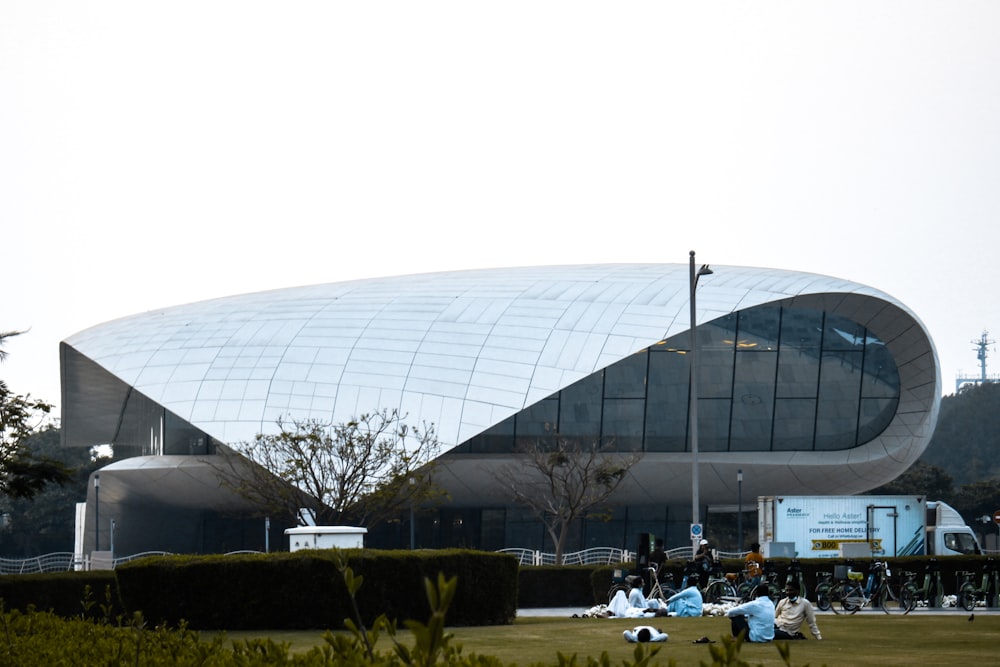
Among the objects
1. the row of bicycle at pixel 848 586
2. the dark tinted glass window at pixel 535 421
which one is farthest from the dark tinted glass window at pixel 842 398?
the row of bicycle at pixel 848 586

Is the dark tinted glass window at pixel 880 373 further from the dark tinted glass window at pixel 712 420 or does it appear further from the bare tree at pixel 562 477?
the bare tree at pixel 562 477

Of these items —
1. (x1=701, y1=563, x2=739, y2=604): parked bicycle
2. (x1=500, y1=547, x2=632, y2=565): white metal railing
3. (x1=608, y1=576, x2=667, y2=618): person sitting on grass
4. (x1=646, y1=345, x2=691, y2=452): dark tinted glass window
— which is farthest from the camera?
(x1=500, y1=547, x2=632, y2=565): white metal railing

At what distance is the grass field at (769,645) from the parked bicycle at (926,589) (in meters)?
2.49

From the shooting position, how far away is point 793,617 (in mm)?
19953

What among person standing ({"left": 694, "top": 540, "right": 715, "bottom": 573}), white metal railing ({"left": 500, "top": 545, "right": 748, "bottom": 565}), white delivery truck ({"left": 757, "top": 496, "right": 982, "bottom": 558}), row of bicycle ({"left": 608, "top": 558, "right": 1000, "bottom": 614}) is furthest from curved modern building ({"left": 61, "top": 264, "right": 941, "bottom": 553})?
row of bicycle ({"left": 608, "top": 558, "right": 1000, "bottom": 614})

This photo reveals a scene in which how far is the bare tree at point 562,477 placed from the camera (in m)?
46.0

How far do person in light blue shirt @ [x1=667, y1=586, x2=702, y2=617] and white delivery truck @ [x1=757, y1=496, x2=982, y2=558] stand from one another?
12.6 m

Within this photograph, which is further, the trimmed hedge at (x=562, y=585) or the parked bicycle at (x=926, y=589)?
the trimmed hedge at (x=562, y=585)

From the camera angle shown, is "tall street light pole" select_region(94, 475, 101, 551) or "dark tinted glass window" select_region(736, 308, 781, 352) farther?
"dark tinted glass window" select_region(736, 308, 781, 352)

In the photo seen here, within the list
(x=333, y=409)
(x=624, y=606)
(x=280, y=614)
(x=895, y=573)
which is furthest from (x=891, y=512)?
(x=280, y=614)

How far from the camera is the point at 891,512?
127ft

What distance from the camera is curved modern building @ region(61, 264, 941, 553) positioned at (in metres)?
47.3

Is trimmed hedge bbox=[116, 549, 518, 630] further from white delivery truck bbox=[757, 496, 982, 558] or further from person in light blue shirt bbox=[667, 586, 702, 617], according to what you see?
white delivery truck bbox=[757, 496, 982, 558]

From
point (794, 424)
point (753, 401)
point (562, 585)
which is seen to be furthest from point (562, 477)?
point (562, 585)
